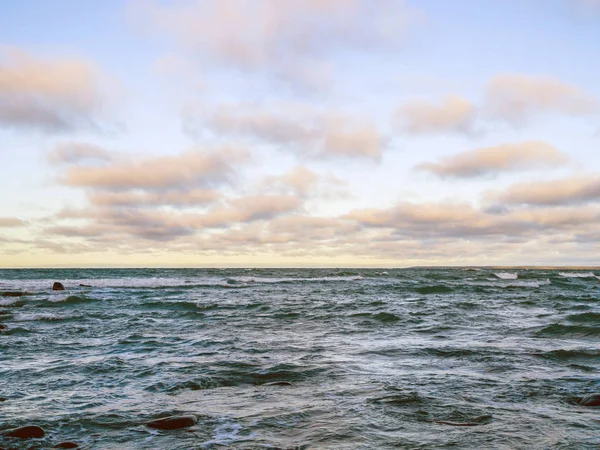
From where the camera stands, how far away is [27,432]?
6109 mm

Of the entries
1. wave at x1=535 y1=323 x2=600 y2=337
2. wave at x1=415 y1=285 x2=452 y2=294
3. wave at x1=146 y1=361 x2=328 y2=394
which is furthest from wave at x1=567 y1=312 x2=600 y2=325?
wave at x1=415 y1=285 x2=452 y2=294

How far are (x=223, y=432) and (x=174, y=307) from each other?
2067 cm

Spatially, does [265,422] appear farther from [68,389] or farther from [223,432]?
[68,389]

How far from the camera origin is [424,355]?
38.0 feet

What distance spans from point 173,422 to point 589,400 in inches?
238

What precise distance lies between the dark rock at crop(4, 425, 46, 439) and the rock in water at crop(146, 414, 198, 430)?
129 centimetres

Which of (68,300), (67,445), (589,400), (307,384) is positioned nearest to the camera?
(67,445)

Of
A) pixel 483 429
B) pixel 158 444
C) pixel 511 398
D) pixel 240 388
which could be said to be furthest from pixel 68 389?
pixel 511 398

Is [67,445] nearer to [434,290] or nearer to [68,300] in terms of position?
[68,300]

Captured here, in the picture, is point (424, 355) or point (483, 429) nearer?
point (483, 429)

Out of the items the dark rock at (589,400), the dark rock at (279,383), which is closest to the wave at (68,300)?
the dark rock at (279,383)

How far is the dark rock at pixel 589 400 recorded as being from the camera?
286 inches

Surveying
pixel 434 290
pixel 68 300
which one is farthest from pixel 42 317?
pixel 434 290

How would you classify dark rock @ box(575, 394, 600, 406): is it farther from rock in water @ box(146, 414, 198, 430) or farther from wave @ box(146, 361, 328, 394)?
rock in water @ box(146, 414, 198, 430)
